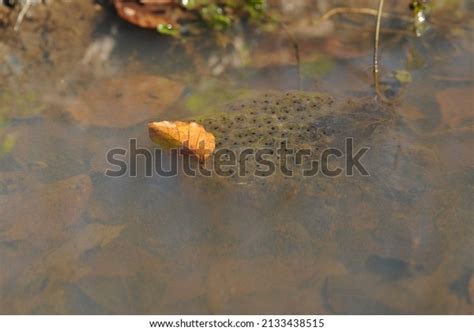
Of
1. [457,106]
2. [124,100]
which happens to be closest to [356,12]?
[457,106]

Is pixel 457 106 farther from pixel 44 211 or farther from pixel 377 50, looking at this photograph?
pixel 44 211

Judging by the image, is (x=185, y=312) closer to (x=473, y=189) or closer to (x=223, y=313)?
(x=223, y=313)

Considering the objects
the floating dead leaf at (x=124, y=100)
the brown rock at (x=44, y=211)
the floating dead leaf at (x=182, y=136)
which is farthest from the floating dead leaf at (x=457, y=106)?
the brown rock at (x=44, y=211)

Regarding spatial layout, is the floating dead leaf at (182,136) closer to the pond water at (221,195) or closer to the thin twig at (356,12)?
the pond water at (221,195)

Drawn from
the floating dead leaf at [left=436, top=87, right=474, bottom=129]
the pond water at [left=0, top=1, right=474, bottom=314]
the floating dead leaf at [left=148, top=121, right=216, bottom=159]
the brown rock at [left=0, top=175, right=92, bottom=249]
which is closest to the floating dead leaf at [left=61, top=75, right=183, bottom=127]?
the pond water at [left=0, top=1, right=474, bottom=314]

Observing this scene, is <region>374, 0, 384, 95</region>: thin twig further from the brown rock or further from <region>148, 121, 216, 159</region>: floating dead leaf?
the brown rock

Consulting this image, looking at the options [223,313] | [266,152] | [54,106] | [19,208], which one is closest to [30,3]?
[54,106]
